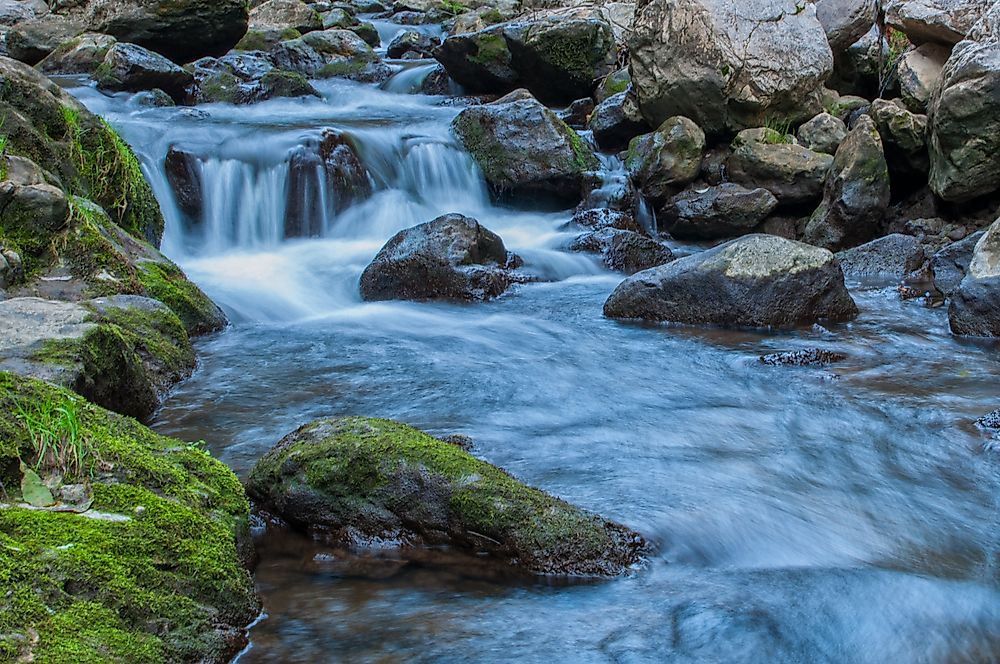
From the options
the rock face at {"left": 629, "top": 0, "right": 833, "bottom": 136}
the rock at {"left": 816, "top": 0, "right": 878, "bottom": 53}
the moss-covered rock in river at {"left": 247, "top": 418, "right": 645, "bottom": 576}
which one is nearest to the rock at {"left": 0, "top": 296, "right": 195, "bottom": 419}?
the moss-covered rock in river at {"left": 247, "top": 418, "right": 645, "bottom": 576}

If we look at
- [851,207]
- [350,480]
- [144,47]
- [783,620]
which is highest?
[144,47]

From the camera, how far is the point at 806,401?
19.1 ft

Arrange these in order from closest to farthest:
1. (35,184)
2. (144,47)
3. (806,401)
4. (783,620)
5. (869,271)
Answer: (783,620)
(806,401)
(35,184)
(869,271)
(144,47)

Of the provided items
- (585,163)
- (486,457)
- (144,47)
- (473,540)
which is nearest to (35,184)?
(486,457)

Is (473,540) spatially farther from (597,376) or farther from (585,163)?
(585,163)

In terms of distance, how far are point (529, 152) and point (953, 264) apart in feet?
18.0

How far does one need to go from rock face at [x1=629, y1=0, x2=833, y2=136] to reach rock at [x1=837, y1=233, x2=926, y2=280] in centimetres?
283

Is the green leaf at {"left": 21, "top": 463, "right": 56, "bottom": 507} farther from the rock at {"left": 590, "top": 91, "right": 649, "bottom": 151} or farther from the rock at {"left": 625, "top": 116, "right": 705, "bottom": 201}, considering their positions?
the rock at {"left": 590, "top": 91, "right": 649, "bottom": 151}

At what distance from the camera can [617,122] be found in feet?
42.8

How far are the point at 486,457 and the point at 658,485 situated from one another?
916 mm

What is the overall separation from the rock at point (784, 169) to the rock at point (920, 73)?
1.35 meters

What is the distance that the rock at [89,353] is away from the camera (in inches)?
169

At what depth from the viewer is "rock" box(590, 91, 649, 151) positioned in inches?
508

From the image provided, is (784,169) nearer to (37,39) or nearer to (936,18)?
(936,18)
